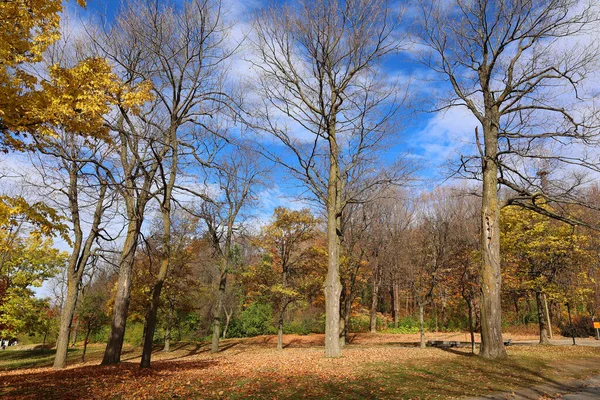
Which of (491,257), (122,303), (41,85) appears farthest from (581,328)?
(41,85)

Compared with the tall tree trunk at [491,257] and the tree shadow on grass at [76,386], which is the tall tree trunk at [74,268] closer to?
the tree shadow on grass at [76,386]

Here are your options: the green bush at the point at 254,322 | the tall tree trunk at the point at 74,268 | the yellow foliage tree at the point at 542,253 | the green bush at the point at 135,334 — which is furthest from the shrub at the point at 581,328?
the green bush at the point at 135,334

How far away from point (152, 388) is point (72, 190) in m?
9.92

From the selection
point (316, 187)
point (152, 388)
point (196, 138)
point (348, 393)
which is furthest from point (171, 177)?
point (348, 393)

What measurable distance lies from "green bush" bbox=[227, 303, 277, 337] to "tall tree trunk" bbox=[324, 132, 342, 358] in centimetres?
1847

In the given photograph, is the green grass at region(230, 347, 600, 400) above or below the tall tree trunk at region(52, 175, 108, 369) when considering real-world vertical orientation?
below

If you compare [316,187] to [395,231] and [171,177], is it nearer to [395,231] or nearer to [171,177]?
[171,177]

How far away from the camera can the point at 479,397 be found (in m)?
5.85

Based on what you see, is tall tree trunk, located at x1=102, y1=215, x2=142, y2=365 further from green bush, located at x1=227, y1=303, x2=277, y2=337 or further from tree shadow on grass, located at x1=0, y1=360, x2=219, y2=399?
green bush, located at x1=227, y1=303, x2=277, y2=337

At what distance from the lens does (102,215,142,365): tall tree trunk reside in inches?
431

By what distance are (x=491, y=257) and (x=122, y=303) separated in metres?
11.6

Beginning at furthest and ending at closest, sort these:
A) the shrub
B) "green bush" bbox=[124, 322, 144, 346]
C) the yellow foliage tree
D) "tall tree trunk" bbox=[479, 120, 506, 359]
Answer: "green bush" bbox=[124, 322, 144, 346], the shrub, the yellow foliage tree, "tall tree trunk" bbox=[479, 120, 506, 359]

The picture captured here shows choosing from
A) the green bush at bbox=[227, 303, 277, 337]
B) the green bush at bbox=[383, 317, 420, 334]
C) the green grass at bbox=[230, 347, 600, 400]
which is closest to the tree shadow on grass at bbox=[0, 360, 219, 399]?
the green grass at bbox=[230, 347, 600, 400]

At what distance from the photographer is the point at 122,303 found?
11414mm
